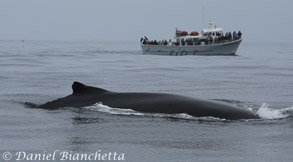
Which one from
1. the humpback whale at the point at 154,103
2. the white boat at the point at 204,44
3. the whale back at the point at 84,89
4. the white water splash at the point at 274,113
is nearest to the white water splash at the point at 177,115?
the white water splash at the point at 274,113

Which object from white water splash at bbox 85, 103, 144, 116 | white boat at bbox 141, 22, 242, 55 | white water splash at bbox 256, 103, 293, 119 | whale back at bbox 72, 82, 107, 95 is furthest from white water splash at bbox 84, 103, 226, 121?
white boat at bbox 141, 22, 242, 55

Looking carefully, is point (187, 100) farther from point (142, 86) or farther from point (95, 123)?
point (142, 86)

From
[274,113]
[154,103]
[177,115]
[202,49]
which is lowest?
[274,113]

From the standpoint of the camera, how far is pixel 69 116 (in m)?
11.4

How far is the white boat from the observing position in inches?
2491

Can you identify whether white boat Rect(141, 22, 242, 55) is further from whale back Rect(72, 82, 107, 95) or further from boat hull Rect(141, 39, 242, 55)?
whale back Rect(72, 82, 107, 95)

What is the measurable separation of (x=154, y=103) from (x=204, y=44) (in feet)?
173

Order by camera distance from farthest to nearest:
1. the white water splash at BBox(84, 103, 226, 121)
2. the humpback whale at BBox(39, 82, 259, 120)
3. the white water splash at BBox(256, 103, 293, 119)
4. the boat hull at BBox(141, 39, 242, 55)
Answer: the boat hull at BBox(141, 39, 242, 55) < the white water splash at BBox(256, 103, 293, 119) < the humpback whale at BBox(39, 82, 259, 120) < the white water splash at BBox(84, 103, 226, 121)

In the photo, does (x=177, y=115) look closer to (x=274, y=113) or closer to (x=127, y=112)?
(x=127, y=112)

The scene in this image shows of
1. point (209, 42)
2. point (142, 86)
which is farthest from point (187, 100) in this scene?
point (209, 42)

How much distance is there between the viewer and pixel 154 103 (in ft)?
38.9

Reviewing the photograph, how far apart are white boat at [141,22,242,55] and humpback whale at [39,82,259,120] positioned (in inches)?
2010

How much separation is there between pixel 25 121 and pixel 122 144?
336 centimetres

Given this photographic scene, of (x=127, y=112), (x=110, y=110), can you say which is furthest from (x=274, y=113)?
(x=110, y=110)
